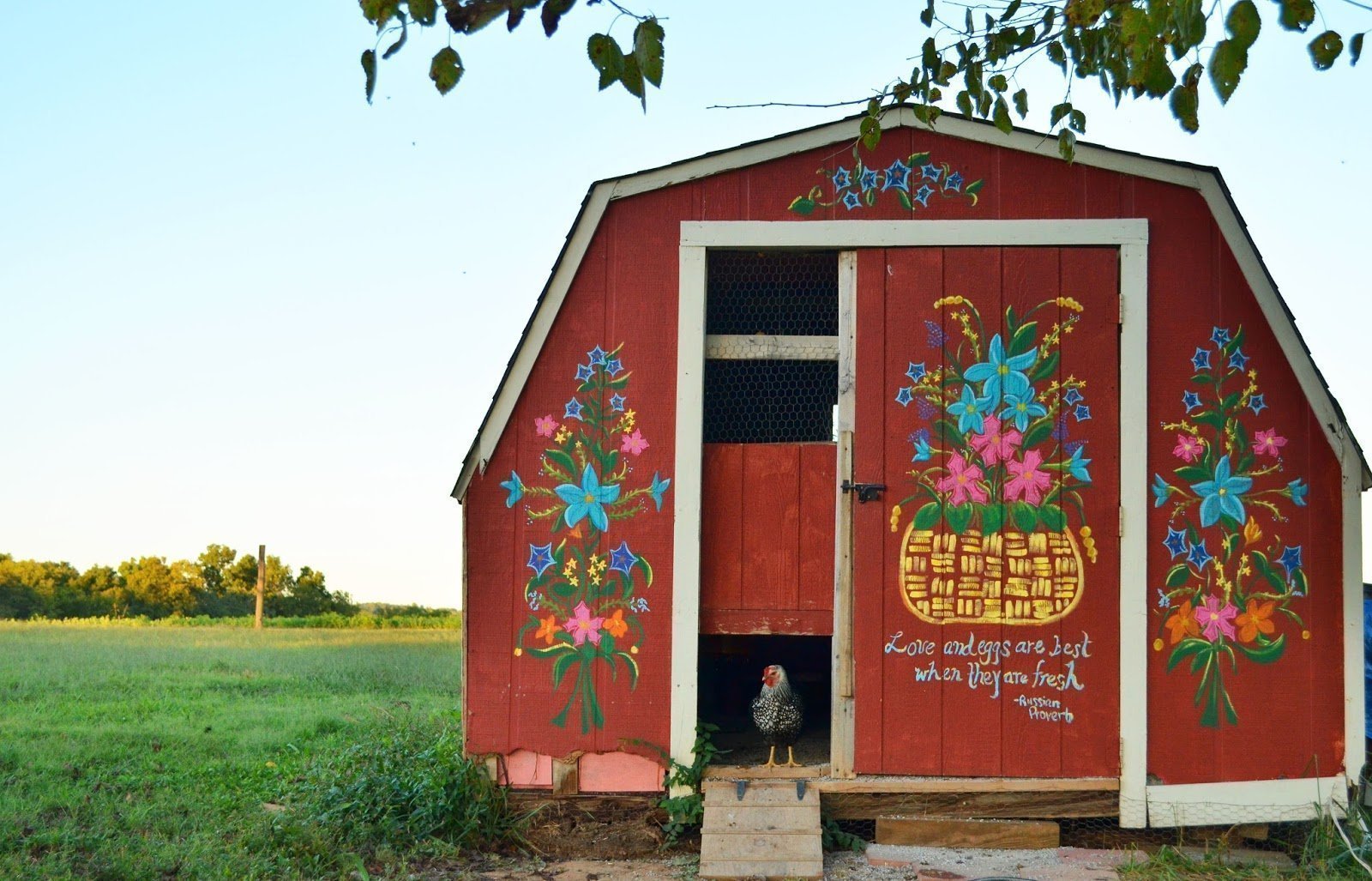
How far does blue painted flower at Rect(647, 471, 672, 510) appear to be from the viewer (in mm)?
6227

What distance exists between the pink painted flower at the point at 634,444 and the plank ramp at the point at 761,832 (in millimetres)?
1696

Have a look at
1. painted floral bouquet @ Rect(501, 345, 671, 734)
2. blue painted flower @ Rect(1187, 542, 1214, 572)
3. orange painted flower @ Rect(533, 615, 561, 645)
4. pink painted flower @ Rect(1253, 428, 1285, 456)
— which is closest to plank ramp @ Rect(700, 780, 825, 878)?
painted floral bouquet @ Rect(501, 345, 671, 734)

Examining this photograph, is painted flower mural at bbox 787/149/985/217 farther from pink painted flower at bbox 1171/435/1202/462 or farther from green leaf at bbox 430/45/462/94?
green leaf at bbox 430/45/462/94

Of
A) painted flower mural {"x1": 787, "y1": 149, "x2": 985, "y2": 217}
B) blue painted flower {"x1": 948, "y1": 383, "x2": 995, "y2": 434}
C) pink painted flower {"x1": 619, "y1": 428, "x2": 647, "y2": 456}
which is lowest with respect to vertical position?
pink painted flower {"x1": 619, "y1": 428, "x2": 647, "y2": 456}

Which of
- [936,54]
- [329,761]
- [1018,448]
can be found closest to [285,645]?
[329,761]

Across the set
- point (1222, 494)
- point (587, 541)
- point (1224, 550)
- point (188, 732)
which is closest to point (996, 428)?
point (1222, 494)

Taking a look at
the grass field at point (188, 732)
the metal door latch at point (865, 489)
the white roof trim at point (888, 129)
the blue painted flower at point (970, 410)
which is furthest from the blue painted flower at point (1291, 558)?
the grass field at point (188, 732)

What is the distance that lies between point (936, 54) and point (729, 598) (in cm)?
280

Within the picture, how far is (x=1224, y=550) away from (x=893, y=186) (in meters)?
2.46

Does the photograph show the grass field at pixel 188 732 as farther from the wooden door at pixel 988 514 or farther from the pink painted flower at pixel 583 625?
the wooden door at pixel 988 514

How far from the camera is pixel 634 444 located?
627cm

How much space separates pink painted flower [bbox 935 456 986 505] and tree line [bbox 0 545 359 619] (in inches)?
349

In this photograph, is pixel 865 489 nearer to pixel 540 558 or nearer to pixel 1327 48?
pixel 540 558

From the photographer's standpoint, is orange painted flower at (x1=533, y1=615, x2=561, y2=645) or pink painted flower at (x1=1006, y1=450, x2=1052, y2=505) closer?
pink painted flower at (x1=1006, y1=450, x2=1052, y2=505)
